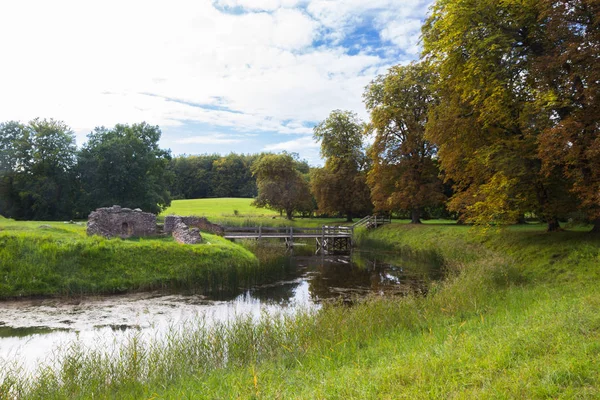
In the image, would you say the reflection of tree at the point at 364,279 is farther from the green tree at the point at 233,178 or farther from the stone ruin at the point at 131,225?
the green tree at the point at 233,178

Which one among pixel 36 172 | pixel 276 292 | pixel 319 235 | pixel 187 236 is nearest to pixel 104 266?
pixel 187 236

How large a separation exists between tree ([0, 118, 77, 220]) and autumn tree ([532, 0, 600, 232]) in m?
40.7

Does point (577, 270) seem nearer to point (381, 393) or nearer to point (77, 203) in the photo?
point (381, 393)

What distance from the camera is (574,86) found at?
46.5 ft

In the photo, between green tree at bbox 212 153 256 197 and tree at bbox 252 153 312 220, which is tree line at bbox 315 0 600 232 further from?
green tree at bbox 212 153 256 197

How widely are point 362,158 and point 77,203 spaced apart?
1203 inches

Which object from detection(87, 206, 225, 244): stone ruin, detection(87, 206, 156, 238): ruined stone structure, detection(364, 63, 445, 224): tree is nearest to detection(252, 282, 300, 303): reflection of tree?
detection(87, 206, 225, 244): stone ruin

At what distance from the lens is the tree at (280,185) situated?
49059 millimetres

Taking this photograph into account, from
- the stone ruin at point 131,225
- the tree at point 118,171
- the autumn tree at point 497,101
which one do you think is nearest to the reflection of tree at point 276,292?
the stone ruin at point 131,225

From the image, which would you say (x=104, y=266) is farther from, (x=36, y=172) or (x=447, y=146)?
(x=36, y=172)

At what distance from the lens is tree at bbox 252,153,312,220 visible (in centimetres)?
4906

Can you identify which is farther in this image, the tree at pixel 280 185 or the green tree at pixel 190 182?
the green tree at pixel 190 182

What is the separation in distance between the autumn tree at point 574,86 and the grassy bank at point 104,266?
41.5 feet

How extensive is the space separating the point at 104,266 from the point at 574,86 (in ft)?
61.2
